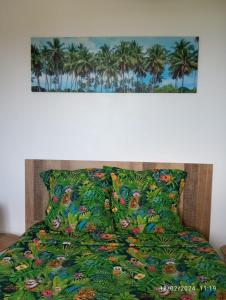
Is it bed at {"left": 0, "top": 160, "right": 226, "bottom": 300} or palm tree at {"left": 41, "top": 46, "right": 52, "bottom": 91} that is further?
palm tree at {"left": 41, "top": 46, "right": 52, "bottom": 91}

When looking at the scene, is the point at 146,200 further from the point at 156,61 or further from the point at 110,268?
the point at 156,61

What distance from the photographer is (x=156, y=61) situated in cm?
228

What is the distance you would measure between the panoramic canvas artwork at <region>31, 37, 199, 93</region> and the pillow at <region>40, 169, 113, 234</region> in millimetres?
691

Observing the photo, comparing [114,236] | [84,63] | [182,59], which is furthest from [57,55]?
[114,236]

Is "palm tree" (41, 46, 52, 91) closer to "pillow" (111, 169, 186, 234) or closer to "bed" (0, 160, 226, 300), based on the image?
"bed" (0, 160, 226, 300)

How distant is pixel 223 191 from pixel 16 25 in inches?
83.0

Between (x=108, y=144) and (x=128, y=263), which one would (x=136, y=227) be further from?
(x=108, y=144)

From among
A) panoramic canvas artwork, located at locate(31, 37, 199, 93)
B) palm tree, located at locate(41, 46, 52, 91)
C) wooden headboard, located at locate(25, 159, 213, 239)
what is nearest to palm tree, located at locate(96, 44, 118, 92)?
panoramic canvas artwork, located at locate(31, 37, 199, 93)

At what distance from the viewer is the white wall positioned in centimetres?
226

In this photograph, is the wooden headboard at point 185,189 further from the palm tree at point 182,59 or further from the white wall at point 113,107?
the palm tree at point 182,59

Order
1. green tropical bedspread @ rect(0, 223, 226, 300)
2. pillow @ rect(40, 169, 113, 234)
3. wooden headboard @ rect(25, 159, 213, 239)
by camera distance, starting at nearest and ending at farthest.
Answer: green tropical bedspread @ rect(0, 223, 226, 300) < pillow @ rect(40, 169, 113, 234) < wooden headboard @ rect(25, 159, 213, 239)

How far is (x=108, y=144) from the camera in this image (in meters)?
2.40

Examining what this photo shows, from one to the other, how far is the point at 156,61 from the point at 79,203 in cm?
121

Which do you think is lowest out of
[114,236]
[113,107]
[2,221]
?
[2,221]
